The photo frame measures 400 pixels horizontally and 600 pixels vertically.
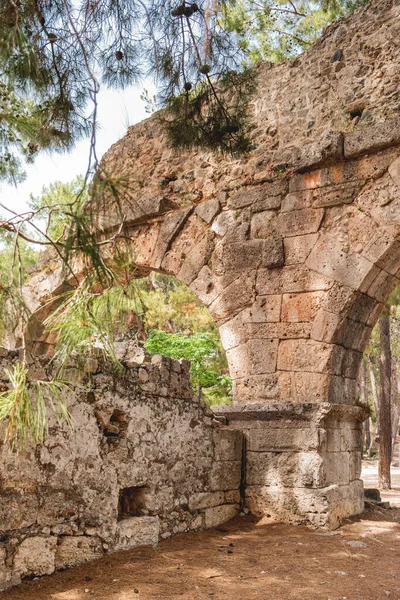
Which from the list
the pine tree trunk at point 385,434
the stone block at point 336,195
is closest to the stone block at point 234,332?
the stone block at point 336,195

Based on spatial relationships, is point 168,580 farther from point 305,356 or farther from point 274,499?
point 305,356

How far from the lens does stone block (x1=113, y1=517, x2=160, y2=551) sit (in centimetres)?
365

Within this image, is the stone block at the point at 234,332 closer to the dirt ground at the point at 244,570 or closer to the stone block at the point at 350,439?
the stone block at the point at 350,439

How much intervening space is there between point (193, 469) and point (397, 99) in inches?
Answer: 145

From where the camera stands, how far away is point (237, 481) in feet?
16.5

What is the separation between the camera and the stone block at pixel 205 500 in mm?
4379

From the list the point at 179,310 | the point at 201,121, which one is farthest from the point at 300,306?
the point at 179,310

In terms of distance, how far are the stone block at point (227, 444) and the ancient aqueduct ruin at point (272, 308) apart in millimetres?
18

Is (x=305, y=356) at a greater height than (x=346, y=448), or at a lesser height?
greater

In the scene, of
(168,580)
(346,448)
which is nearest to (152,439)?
(168,580)

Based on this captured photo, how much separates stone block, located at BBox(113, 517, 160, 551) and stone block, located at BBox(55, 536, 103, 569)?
0.58 feet

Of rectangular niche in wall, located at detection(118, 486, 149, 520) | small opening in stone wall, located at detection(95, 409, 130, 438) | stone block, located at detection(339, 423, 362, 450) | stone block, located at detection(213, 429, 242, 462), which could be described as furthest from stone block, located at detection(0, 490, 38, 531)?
stone block, located at detection(339, 423, 362, 450)

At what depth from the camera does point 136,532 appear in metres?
3.77

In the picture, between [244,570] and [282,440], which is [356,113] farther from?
[244,570]
